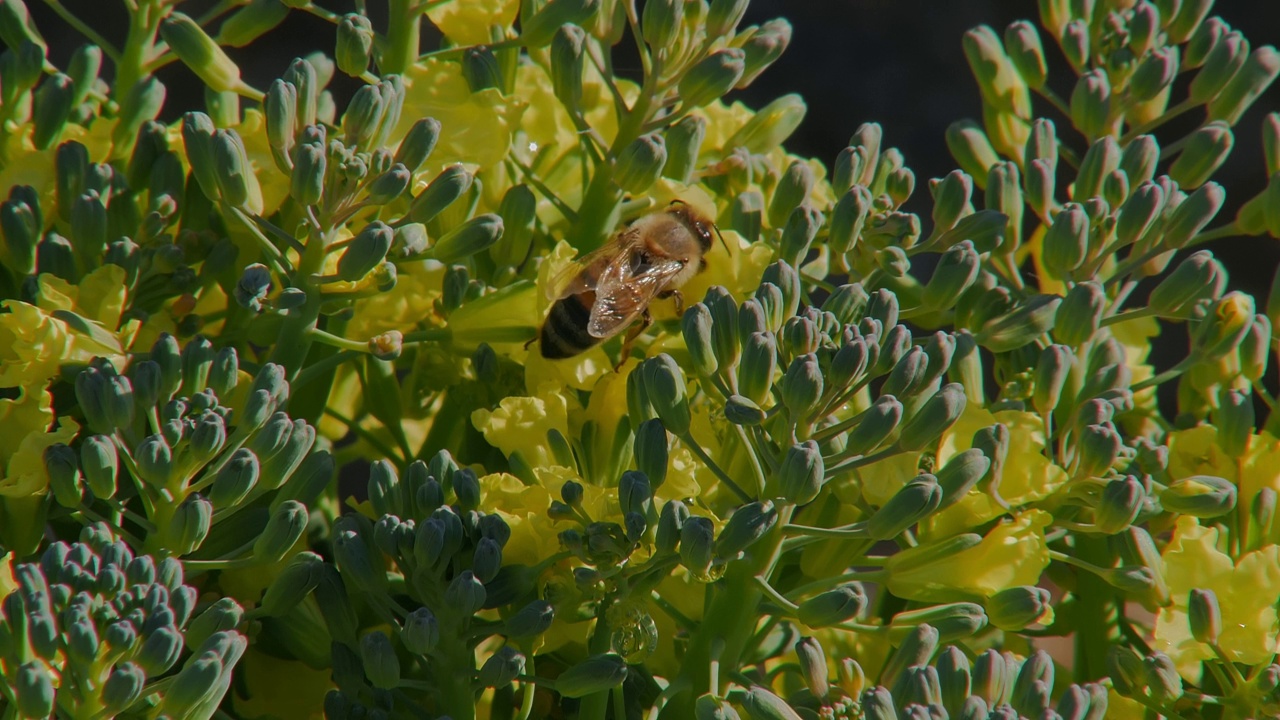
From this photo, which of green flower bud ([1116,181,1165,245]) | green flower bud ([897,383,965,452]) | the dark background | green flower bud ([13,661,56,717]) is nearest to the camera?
green flower bud ([13,661,56,717])

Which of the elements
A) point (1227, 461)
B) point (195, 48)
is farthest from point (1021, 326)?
point (195, 48)

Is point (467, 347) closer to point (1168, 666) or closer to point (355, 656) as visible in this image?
point (355, 656)

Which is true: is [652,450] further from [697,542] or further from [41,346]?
[41,346]

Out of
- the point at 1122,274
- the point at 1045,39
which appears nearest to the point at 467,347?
the point at 1122,274

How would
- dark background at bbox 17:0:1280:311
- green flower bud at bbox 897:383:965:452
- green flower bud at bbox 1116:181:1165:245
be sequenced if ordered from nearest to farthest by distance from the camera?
green flower bud at bbox 897:383:965:452 → green flower bud at bbox 1116:181:1165:245 → dark background at bbox 17:0:1280:311

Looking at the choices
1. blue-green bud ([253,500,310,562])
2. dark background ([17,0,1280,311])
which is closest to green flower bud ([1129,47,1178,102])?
blue-green bud ([253,500,310,562])

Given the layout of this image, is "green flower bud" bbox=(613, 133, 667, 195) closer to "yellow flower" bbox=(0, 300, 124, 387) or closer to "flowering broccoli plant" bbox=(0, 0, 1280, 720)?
"flowering broccoli plant" bbox=(0, 0, 1280, 720)
